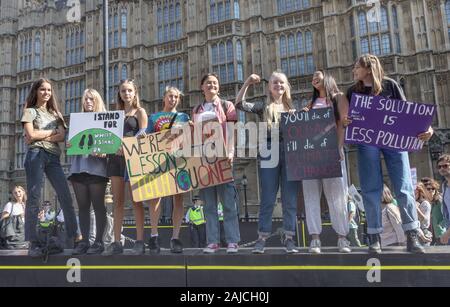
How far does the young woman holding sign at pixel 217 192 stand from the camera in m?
4.11

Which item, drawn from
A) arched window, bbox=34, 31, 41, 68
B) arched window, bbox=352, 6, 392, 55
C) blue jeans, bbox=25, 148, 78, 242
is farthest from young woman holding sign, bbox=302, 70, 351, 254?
arched window, bbox=34, 31, 41, 68

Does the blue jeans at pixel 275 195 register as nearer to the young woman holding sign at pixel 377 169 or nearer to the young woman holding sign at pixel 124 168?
the young woman holding sign at pixel 377 169

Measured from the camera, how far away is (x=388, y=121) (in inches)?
150

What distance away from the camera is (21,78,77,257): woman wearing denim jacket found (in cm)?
425

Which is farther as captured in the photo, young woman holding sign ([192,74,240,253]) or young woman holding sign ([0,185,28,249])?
young woman holding sign ([0,185,28,249])

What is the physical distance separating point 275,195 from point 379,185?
1026 millimetres

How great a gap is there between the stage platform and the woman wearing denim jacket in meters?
0.41

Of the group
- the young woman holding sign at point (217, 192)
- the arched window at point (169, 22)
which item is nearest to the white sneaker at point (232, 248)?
the young woman holding sign at point (217, 192)

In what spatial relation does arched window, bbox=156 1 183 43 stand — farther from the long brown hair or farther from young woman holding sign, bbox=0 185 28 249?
the long brown hair

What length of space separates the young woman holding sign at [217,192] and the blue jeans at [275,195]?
0.30 meters

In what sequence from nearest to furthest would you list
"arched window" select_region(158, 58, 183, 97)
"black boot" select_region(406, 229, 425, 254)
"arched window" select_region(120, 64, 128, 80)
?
1. "black boot" select_region(406, 229, 425, 254)
2. "arched window" select_region(158, 58, 183, 97)
3. "arched window" select_region(120, 64, 128, 80)

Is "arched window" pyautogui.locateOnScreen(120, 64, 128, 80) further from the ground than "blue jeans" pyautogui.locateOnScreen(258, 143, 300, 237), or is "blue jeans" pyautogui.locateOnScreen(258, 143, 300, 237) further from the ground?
"arched window" pyautogui.locateOnScreen(120, 64, 128, 80)

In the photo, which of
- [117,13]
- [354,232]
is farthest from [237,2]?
[354,232]

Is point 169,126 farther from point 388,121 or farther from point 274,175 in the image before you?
point 388,121
